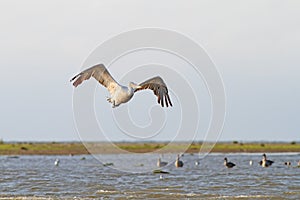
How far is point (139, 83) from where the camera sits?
16.3 meters

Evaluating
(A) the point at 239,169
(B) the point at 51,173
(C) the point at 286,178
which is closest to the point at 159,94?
(C) the point at 286,178

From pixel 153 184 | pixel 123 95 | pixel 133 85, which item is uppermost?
pixel 133 85

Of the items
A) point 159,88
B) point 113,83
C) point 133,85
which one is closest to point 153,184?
point 159,88

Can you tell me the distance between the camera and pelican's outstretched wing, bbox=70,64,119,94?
16422mm

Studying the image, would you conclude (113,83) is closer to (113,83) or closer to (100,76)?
(113,83)

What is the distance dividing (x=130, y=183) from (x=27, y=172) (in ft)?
35.1

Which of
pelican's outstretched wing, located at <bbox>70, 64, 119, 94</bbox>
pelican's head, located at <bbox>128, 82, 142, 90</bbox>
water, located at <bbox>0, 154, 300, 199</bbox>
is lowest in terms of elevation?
water, located at <bbox>0, 154, 300, 199</bbox>

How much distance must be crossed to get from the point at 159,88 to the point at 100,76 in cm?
150

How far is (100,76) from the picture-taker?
54.7ft

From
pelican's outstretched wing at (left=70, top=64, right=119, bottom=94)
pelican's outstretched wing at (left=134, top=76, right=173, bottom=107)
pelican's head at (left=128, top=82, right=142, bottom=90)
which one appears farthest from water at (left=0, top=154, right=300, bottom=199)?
pelican's head at (left=128, top=82, right=142, bottom=90)

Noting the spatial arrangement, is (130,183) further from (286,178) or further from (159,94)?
(159,94)

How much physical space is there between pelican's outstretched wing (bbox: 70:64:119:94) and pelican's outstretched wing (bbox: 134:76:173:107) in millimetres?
796

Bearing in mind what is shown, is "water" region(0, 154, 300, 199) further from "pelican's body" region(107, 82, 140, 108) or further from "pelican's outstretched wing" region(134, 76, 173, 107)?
"pelican's body" region(107, 82, 140, 108)

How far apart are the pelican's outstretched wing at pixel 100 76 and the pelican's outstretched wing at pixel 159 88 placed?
0.80 meters
